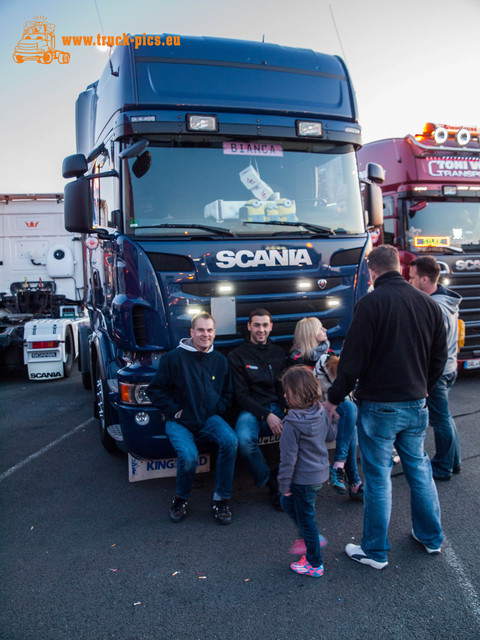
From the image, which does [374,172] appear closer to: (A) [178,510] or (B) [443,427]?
(B) [443,427]

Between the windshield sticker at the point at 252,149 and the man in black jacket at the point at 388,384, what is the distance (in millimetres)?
1704

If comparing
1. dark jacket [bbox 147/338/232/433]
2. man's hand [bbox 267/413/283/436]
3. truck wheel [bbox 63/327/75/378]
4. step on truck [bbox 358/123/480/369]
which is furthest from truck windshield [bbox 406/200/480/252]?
truck wheel [bbox 63/327/75/378]

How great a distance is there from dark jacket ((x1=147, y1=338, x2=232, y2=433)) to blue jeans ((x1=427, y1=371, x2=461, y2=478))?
1777 millimetres

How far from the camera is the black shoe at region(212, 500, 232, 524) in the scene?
11.9ft

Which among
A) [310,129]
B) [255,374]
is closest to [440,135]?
[310,129]

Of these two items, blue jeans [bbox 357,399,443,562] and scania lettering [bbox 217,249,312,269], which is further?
scania lettering [bbox 217,249,312,269]

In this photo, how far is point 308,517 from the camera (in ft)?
9.55

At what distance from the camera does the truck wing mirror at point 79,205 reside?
13.1 ft

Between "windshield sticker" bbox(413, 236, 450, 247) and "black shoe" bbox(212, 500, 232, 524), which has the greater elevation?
"windshield sticker" bbox(413, 236, 450, 247)

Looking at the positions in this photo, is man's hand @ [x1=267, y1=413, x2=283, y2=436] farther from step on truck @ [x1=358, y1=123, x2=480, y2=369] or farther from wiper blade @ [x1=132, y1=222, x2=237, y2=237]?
step on truck @ [x1=358, y1=123, x2=480, y2=369]

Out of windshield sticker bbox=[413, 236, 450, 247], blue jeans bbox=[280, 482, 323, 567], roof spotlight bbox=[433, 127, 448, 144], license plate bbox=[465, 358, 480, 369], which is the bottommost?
blue jeans bbox=[280, 482, 323, 567]

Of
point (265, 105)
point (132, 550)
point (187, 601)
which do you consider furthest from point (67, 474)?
point (265, 105)

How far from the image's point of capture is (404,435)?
3.01 m

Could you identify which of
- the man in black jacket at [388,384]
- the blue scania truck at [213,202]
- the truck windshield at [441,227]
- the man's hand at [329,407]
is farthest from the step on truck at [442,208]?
the man's hand at [329,407]
